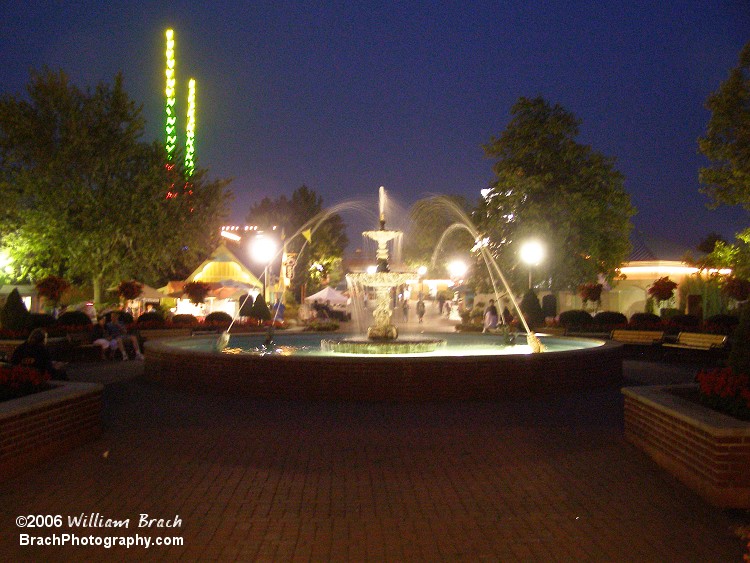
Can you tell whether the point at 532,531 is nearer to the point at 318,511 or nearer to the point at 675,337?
the point at 318,511

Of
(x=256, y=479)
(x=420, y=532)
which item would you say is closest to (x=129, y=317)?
(x=256, y=479)

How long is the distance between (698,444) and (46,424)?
20.8 feet

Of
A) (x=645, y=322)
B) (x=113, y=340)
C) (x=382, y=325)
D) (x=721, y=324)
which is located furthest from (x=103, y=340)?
(x=721, y=324)

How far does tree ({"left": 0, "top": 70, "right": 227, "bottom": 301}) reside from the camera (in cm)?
3506

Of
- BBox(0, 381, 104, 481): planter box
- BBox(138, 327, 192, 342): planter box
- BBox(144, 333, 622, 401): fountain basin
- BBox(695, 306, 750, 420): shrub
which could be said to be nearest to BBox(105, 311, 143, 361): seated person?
BBox(138, 327, 192, 342): planter box

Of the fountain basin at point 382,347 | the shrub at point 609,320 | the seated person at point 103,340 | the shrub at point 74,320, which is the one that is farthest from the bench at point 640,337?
the shrub at point 74,320

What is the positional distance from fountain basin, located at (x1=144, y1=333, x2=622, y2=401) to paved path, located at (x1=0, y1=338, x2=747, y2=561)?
1.14 meters

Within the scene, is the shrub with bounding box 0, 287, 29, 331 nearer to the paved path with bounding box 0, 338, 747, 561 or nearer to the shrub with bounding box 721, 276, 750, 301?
the paved path with bounding box 0, 338, 747, 561

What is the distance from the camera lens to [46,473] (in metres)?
7.44

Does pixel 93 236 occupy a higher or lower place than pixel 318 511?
higher

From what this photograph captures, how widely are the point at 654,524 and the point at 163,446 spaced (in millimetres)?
5308

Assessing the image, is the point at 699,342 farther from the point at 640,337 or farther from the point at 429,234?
the point at 429,234

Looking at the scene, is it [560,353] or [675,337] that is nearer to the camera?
[560,353]

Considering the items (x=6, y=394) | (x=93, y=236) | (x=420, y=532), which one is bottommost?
(x=420, y=532)
